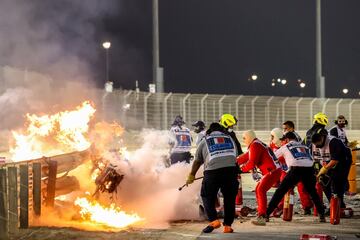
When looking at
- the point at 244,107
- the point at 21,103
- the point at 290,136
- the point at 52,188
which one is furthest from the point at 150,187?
the point at 244,107

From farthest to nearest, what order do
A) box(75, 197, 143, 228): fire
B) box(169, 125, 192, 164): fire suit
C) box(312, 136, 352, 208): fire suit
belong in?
1. box(169, 125, 192, 164): fire suit
2. box(312, 136, 352, 208): fire suit
3. box(75, 197, 143, 228): fire

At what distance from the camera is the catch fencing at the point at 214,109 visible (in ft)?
95.9

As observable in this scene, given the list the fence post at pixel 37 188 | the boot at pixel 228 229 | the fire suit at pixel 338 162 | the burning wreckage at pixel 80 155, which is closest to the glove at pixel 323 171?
the fire suit at pixel 338 162

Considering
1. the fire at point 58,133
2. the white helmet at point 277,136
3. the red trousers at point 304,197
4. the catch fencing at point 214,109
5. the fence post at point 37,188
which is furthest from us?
the catch fencing at point 214,109

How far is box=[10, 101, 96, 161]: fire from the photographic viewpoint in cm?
1117

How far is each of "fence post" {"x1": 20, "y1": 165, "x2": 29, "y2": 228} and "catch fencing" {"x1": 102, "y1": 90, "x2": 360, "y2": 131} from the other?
19710 mm

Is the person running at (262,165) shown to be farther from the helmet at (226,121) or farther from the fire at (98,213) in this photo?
the fire at (98,213)

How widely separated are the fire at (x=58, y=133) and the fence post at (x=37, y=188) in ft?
6.83

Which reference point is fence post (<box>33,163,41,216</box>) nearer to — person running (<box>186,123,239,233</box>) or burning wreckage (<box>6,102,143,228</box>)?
burning wreckage (<box>6,102,143,228</box>)

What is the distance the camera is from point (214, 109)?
3125cm

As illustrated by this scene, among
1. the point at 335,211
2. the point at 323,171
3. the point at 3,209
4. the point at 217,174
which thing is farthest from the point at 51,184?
the point at 335,211

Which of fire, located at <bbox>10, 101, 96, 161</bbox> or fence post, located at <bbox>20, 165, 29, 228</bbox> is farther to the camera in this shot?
fire, located at <bbox>10, 101, 96, 161</bbox>

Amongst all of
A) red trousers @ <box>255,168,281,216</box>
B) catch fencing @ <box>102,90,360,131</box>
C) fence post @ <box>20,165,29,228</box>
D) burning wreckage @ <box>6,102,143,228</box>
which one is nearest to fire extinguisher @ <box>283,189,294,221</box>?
red trousers @ <box>255,168,281,216</box>

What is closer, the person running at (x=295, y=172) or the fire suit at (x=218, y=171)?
the fire suit at (x=218, y=171)
